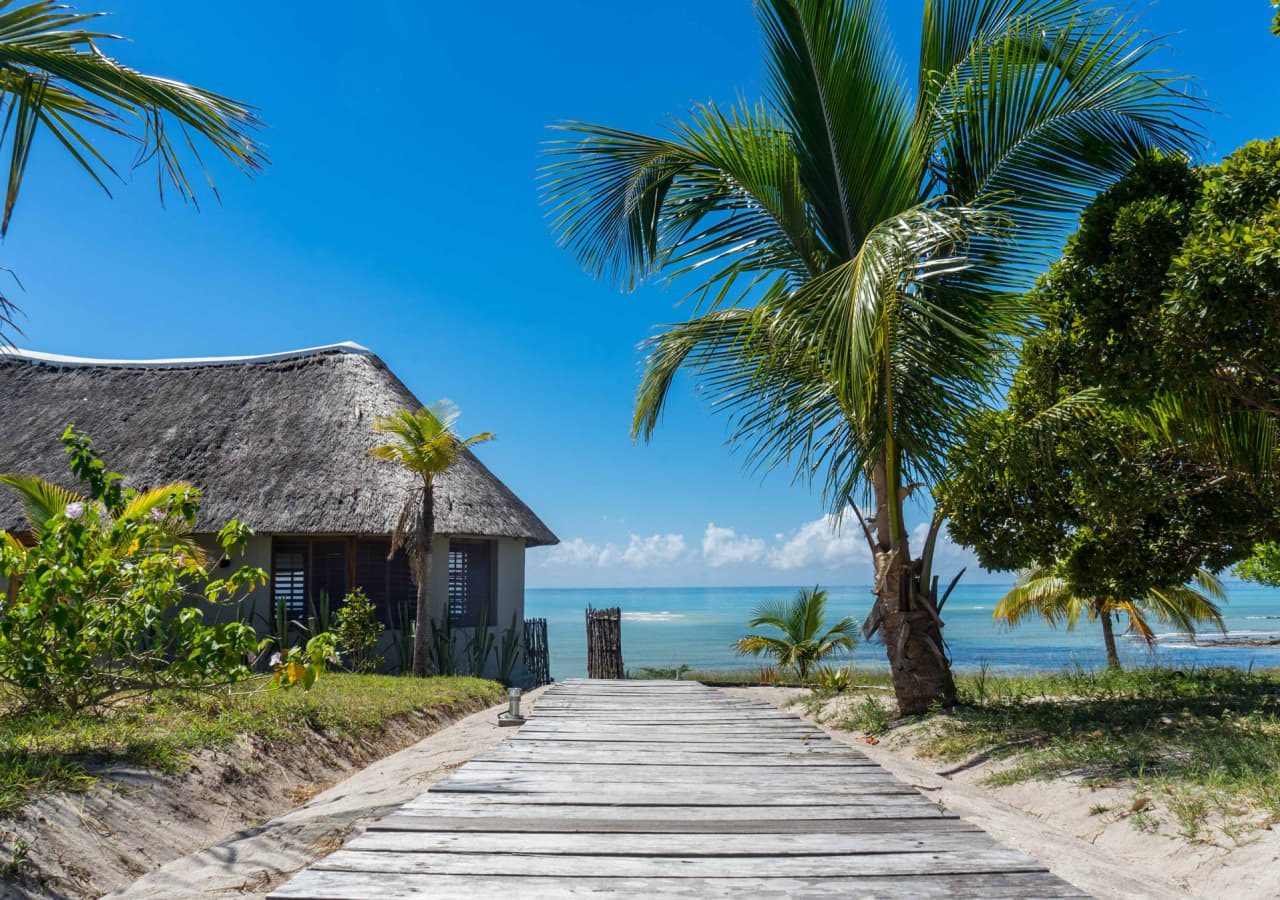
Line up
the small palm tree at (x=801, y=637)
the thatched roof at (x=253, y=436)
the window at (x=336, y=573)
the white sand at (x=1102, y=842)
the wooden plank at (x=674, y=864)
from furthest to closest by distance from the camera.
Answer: the window at (x=336, y=573)
the thatched roof at (x=253, y=436)
the small palm tree at (x=801, y=637)
the white sand at (x=1102, y=842)
the wooden plank at (x=674, y=864)

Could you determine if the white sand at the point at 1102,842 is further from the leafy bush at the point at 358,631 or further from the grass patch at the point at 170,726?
the leafy bush at the point at 358,631

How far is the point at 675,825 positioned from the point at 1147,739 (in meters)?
4.29

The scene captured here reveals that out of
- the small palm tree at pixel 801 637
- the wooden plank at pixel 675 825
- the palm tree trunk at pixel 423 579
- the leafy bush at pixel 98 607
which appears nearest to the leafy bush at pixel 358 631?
the palm tree trunk at pixel 423 579

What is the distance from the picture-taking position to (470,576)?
14.1 meters

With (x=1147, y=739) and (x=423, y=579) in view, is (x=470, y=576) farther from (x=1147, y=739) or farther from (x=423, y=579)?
(x=1147, y=739)

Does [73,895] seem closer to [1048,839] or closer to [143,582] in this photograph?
[143,582]

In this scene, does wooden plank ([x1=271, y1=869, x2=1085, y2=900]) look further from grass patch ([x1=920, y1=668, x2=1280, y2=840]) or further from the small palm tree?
the small palm tree

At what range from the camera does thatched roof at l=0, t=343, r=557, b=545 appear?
12.8 meters

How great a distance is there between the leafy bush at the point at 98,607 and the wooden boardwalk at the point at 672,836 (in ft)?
7.57

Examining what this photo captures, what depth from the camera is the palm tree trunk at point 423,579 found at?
11.1 meters

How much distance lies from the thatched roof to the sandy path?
7.09 metres

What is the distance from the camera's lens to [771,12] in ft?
22.9

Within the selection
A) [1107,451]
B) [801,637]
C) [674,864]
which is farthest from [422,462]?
[674,864]

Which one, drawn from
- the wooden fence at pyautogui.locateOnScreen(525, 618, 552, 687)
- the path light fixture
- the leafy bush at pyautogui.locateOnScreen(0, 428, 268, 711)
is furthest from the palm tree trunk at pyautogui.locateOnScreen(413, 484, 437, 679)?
the leafy bush at pyautogui.locateOnScreen(0, 428, 268, 711)
